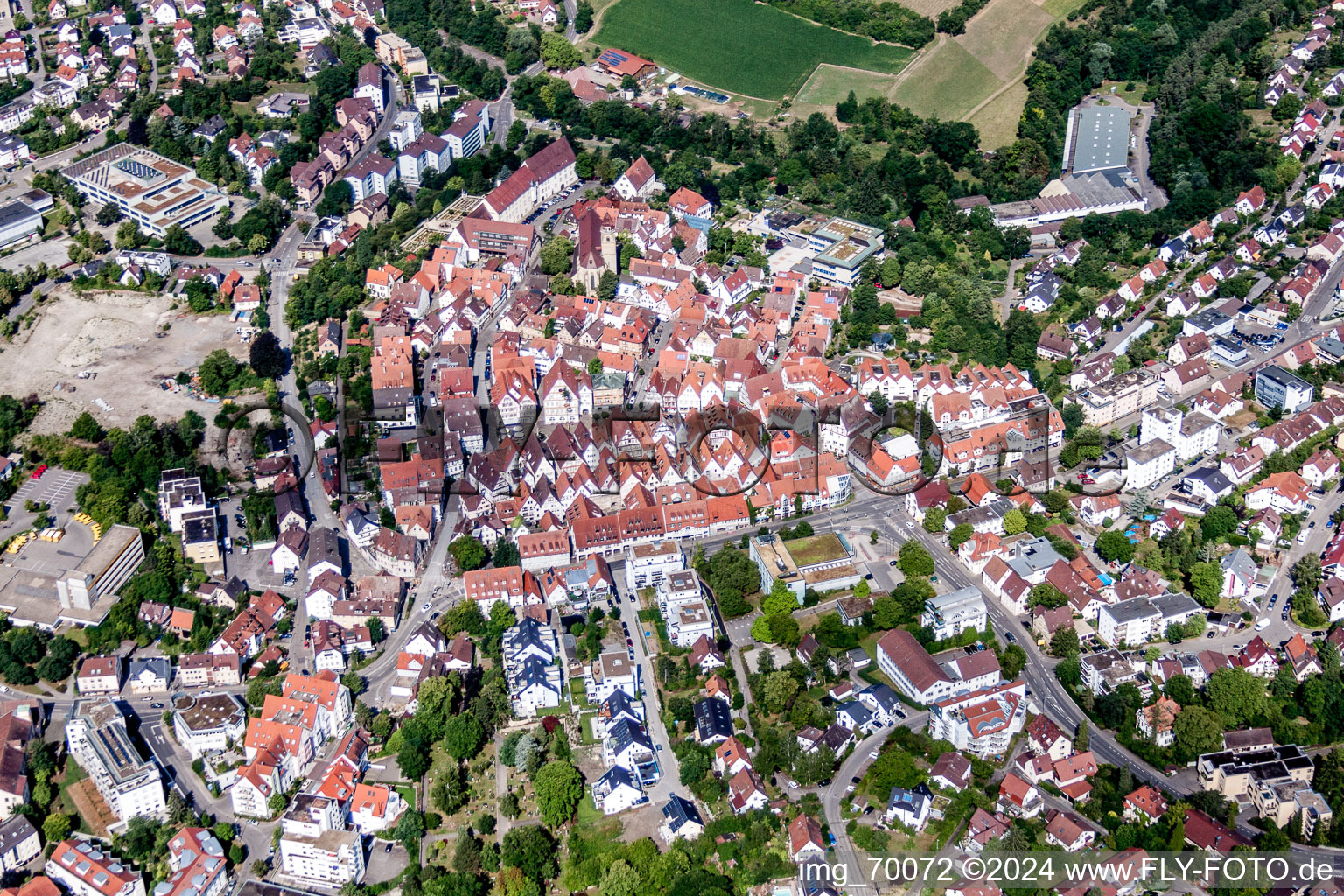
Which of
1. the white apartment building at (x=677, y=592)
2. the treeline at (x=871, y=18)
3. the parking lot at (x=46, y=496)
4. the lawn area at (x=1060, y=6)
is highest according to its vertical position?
the lawn area at (x=1060, y=6)

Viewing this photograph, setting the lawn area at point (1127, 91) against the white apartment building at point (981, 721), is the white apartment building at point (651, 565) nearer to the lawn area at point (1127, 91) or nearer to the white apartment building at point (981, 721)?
the white apartment building at point (981, 721)

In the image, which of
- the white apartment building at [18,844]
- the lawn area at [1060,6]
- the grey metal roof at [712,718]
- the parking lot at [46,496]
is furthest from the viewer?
the lawn area at [1060,6]

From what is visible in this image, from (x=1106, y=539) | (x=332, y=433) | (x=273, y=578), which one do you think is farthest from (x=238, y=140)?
(x=1106, y=539)

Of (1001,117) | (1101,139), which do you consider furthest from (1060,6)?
(1101,139)

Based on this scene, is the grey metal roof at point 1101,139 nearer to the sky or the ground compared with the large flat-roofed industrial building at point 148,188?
nearer to the sky

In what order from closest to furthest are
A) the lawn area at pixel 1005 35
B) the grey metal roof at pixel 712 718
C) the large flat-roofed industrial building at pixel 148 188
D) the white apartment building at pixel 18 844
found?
the white apartment building at pixel 18 844, the grey metal roof at pixel 712 718, the large flat-roofed industrial building at pixel 148 188, the lawn area at pixel 1005 35

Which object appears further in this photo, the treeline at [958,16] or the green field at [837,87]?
the treeline at [958,16]

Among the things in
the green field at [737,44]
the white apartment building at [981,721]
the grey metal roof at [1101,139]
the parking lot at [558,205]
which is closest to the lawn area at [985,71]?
the green field at [737,44]
